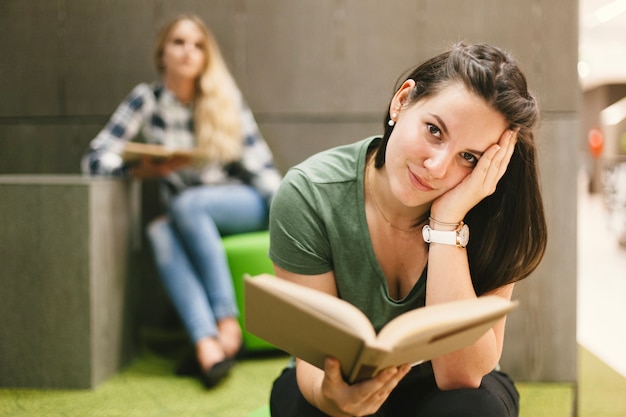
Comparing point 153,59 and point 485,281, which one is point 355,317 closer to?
point 485,281

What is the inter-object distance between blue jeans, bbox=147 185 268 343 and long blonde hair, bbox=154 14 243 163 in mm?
194

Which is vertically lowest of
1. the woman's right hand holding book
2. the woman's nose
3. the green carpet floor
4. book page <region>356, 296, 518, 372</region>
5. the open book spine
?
the green carpet floor

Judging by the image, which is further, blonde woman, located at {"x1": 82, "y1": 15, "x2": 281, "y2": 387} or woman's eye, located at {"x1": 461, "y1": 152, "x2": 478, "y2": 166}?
blonde woman, located at {"x1": 82, "y1": 15, "x2": 281, "y2": 387}

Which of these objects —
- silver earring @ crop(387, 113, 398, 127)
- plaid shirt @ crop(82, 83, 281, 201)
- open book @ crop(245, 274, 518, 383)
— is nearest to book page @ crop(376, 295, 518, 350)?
open book @ crop(245, 274, 518, 383)

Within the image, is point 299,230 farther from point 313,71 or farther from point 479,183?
point 313,71

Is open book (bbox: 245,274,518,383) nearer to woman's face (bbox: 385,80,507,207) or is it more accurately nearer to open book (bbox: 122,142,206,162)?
woman's face (bbox: 385,80,507,207)

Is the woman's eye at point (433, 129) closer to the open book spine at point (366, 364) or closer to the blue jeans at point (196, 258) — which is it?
the open book spine at point (366, 364)

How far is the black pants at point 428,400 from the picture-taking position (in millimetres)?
1014

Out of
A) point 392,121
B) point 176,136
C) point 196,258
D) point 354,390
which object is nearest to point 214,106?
point 176,136

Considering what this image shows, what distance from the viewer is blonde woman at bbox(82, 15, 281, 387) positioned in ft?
6.90

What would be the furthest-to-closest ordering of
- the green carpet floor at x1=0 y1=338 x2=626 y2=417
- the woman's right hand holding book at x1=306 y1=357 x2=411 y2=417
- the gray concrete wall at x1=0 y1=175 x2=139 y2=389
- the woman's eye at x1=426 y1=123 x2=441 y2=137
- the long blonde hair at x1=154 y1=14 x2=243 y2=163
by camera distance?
the long blonde hair at x1=154 y1=14 x2=243 y2=163, the gray concrete wall at x1=0 y1=175 x2=139 y2=389, the green carpet floor at x1=0 y1=338 x2=626 y2=417, the woman's eye at x1=426 y1=123 x2=441 y2=137, the woman's right hand holding book at x1=306 y1=357 x2=411 y2=417

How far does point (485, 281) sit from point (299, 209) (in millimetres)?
360

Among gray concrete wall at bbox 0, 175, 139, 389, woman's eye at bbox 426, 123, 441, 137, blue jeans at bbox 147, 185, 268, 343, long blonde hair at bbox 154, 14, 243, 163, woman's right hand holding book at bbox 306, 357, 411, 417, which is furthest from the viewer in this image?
long blonde hair at bbox 154, 14, 243, 163

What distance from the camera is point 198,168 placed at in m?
2.31
